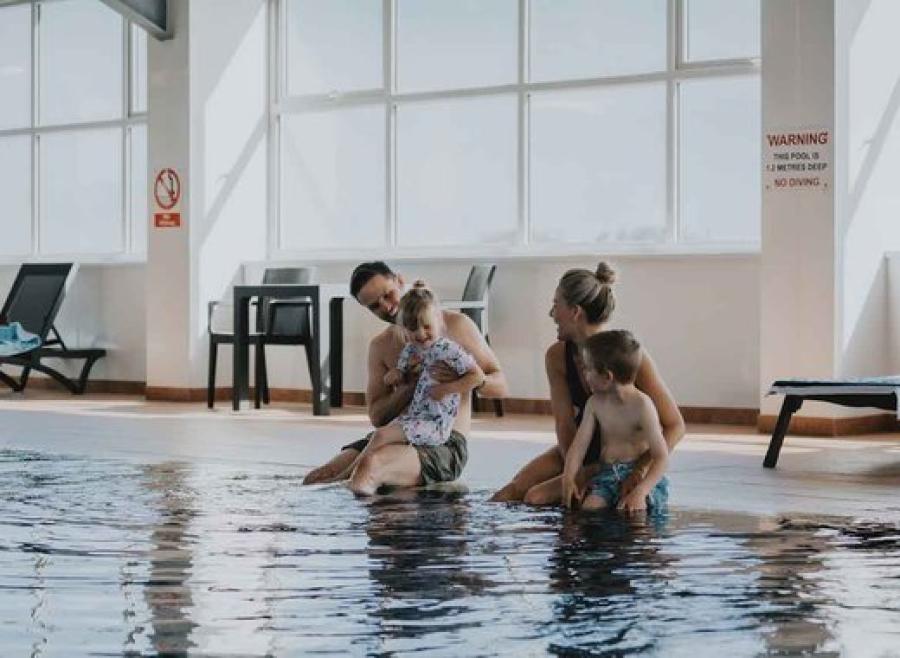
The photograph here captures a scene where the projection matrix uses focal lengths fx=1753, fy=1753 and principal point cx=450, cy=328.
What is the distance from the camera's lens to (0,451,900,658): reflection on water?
3.24 meters

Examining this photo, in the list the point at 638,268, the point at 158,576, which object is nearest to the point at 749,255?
the point at 638,268

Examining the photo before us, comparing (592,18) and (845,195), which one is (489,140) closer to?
(592,18)

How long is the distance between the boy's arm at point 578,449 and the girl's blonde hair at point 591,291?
11.1 inches

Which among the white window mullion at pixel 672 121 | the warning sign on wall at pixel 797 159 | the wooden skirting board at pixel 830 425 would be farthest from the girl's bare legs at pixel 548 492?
the white window mullion at pixel 672 121

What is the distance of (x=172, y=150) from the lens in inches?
504

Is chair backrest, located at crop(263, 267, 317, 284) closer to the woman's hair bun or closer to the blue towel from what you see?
the blue towel

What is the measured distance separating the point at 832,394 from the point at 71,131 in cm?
894

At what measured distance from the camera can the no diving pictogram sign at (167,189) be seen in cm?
1277

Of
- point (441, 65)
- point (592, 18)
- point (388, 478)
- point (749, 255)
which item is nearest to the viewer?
point (388, 478)

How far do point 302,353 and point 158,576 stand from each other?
891cm

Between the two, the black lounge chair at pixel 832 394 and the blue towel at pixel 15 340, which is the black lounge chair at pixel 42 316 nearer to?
the blue towel at pixel 15 340

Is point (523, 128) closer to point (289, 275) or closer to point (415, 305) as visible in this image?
point (289, 275)

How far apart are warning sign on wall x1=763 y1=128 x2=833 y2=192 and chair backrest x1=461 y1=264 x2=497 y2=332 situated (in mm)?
2468

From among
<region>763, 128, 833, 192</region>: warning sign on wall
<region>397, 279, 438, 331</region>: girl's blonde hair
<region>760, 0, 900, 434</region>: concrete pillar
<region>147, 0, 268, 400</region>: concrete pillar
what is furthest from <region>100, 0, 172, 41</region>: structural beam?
<region>397, 279, 438, 331</region>: girl's blonde hair
